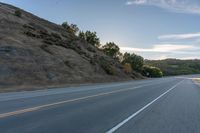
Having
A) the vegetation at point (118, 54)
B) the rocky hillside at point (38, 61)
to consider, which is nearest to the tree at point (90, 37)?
the vegetation at point (118, 54)

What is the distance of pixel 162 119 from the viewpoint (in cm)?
1246

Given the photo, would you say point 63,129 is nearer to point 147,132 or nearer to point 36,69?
point 147,132

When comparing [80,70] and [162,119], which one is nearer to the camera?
[162,119]

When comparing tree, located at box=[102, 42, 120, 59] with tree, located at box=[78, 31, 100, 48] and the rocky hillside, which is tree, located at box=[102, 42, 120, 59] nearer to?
tree, located at box=[78, 31, 100, 48]

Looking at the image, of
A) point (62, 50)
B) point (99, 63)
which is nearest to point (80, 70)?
point (62, 50)

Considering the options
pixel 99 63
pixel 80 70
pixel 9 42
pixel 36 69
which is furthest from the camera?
pixel 99 63

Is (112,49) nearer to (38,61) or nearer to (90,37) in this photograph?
(90,37)

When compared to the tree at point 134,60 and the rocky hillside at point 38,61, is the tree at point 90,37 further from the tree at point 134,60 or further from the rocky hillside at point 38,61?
the rocky hillside at point 38,61

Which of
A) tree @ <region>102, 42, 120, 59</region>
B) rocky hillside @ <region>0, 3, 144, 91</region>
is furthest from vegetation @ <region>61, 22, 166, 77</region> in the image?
rocky hillside @ <region>0, 3, 144, 91</region>

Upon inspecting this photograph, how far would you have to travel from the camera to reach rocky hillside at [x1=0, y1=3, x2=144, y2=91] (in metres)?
43.3

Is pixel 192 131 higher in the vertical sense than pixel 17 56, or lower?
lower

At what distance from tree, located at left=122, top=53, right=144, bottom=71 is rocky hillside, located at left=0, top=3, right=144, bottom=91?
49.4m

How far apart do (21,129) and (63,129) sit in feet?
3.54

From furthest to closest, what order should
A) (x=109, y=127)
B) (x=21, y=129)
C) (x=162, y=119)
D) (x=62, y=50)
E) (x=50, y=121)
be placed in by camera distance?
(x=62, y=50)
(x=162, y=119)
(x=50, y=121)
(x=109, y=127)
(x=21, y=129)
